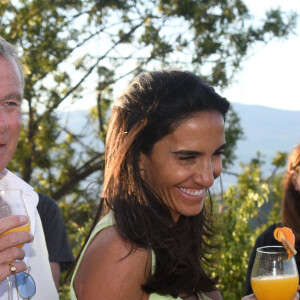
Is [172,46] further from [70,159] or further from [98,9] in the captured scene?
[70,159]

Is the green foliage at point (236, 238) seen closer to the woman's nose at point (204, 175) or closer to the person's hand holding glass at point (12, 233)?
the woman's nose at point (204, 175)

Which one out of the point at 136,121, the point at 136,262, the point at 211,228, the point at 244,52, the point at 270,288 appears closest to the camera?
the point at 136,262

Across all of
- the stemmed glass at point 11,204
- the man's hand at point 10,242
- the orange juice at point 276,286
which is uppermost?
the stemmed glass at point 11,204

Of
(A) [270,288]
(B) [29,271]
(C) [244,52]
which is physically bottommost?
(A) [270,288]

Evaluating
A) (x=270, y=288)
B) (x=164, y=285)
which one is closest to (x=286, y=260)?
(x=270, y=288)

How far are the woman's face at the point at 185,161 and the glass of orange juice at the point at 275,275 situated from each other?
1.63 feet

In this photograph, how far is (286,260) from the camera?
8.86 feet

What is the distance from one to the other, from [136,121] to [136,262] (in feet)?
2.00

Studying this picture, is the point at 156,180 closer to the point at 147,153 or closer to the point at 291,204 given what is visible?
the point at 147,153

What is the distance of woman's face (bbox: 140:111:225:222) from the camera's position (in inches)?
93.8

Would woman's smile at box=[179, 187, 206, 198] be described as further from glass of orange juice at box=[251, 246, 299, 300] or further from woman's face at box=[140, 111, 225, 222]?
glass of orange juice at box=[251, 246, 299, 300]

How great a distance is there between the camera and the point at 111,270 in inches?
85.0

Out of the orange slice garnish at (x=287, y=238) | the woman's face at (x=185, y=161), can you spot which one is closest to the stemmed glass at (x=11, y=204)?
the woman's face at (x=185, y=161)

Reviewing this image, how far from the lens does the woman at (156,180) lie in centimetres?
224
